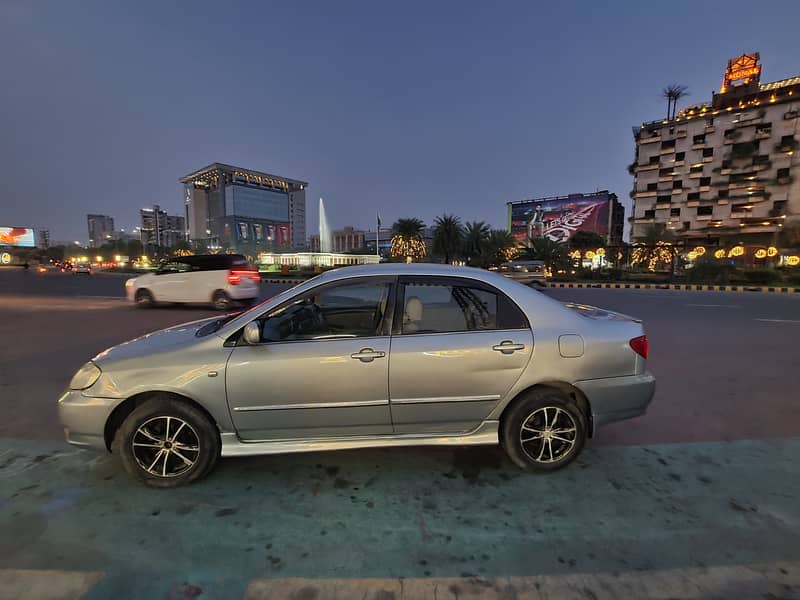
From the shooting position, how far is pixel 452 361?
2.73 m

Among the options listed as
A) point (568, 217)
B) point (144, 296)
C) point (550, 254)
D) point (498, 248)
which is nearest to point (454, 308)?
point (144, 296)

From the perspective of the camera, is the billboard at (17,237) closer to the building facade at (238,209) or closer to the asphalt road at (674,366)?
the building facade at (238,209)

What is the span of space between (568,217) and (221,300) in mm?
89151

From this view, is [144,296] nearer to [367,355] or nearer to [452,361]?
[367,355]

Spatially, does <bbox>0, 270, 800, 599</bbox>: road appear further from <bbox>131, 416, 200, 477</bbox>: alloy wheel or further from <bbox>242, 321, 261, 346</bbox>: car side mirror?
<bbox>242, 321, 261, 346</bbox>: car side mirror

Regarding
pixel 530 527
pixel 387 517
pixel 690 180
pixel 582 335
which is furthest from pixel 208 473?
pixel 690 180

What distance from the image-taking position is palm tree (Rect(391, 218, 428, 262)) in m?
48.8

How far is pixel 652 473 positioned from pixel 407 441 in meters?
1.90

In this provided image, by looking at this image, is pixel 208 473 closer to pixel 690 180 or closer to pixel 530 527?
pixel 530 527

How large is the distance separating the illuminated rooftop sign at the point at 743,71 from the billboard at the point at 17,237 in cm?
14277

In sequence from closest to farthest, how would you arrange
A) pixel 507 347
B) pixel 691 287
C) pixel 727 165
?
pixel 507 347, pixel 691 287, pixel 727 165

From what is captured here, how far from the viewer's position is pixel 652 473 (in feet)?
9.51

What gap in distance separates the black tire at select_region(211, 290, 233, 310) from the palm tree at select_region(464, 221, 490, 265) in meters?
35.8

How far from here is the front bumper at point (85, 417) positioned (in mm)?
2672
